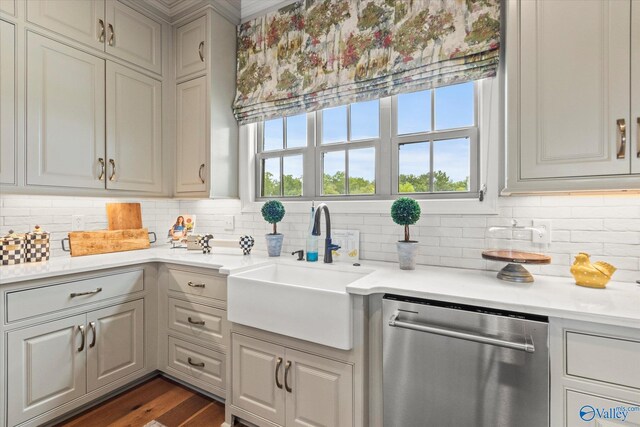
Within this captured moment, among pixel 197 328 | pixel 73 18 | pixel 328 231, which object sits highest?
pixel 73 18

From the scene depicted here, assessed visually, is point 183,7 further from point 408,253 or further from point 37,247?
point 408,253

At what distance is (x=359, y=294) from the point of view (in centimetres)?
140

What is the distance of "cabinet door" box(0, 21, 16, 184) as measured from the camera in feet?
5.90

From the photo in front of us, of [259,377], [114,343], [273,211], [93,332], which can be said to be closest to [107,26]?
[273,211]

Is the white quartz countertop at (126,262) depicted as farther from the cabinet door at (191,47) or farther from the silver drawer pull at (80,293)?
the cabinet door at (191,47)

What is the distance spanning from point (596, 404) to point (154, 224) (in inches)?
124

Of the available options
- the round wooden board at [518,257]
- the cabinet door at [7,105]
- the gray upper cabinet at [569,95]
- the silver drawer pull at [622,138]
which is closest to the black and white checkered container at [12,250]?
the cabinet door at [7,105]

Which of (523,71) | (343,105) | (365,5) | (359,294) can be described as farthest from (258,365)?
(365,5)

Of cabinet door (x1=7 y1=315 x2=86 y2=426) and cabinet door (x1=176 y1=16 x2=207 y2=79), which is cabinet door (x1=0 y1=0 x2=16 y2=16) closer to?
cabinet door (x1=176 y1=16 x2=207 y2=79)

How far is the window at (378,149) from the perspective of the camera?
194 centimetres

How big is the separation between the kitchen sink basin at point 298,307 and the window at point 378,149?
0.72m

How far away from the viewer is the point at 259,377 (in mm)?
1687

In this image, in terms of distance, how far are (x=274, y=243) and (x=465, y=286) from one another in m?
1.31

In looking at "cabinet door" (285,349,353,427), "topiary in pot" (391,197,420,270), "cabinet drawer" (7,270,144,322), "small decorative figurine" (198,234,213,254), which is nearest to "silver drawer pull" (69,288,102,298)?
"cabinet drawer" (7,270,144,322)
